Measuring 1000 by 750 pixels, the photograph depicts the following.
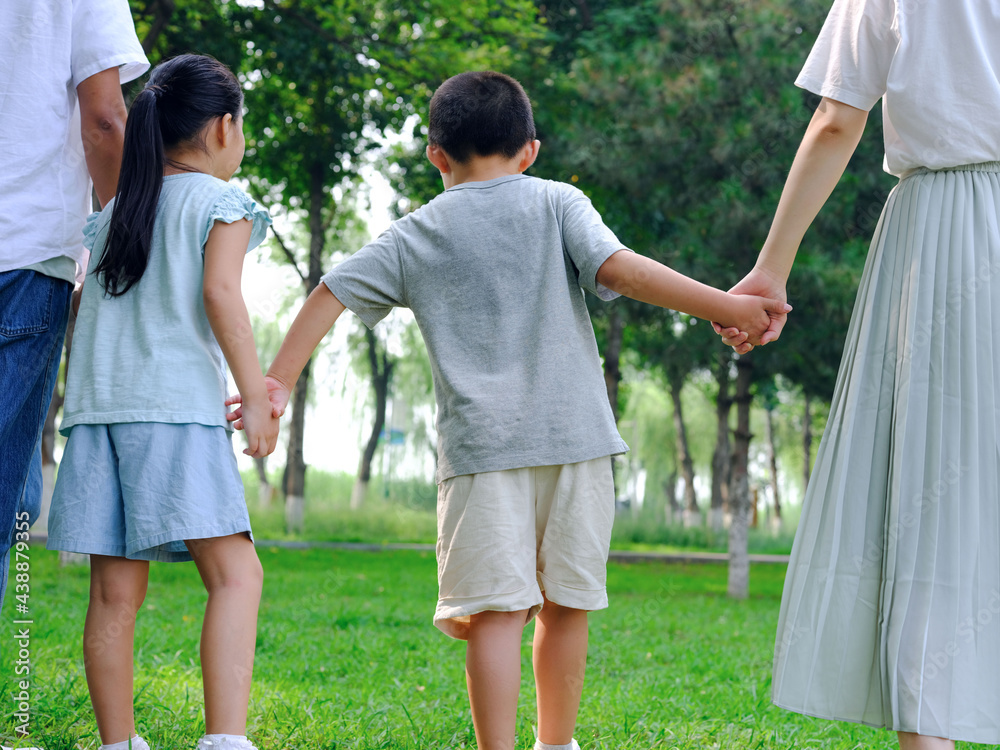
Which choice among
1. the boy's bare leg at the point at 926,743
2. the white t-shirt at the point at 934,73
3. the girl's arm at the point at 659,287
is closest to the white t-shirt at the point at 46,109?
the girl's arm at the point at 659,287

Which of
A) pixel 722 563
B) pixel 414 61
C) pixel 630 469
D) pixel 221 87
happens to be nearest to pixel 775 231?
pixel 221 87

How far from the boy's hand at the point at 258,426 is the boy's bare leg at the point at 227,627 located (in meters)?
0.23

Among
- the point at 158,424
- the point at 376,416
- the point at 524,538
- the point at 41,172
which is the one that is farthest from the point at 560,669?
the point at 376,416

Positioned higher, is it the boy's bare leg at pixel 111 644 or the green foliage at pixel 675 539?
the boy's bare leg at pixel 111 644

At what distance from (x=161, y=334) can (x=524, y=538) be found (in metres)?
1.05

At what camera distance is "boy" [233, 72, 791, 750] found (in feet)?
7.70

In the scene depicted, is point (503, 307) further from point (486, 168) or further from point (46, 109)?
point (46, 109)

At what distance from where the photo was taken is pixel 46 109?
236cm

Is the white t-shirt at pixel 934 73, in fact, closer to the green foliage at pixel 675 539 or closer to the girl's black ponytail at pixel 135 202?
the girl's black ponytail at pixel 135 202

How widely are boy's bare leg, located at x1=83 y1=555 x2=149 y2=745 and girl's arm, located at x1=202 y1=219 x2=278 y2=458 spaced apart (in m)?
0.44

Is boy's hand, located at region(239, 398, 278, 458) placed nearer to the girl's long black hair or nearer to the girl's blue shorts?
the girl's blue shorts

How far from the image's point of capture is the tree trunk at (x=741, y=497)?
10.6 m

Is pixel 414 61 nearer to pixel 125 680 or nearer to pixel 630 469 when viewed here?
pixel 125 680

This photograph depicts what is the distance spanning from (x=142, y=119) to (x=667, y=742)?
97.8 inches
